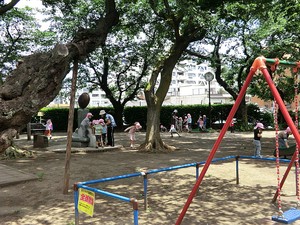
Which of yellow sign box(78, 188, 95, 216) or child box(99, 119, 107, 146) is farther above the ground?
child box(99, 119, 107, 146)

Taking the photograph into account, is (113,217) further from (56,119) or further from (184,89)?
(184,89)

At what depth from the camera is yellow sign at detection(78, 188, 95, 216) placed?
159 inches

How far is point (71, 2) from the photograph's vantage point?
13492mm

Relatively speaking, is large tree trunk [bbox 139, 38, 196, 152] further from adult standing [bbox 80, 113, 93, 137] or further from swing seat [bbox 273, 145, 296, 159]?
swing seat [bbox 273, 145, 296, 159]

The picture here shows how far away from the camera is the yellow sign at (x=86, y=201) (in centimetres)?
404

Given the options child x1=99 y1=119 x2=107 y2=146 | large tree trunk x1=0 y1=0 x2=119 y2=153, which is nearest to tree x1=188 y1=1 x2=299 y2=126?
child x1=99 y1=119 x2=107 y2=146

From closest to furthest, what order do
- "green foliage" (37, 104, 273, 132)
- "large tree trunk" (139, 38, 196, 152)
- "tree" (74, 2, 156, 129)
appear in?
1. "large tree trunk" (139, 38, 196, 152)
2. "tree" (74, 2, 156, 129)
3. "green foliage" (37, 104, 273, 132)

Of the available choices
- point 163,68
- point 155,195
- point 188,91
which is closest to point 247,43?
point 163,68

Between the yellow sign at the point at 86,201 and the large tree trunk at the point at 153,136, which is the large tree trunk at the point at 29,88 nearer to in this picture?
the yellow sign at the point at 86,201

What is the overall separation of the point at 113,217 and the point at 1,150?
84.7 inches

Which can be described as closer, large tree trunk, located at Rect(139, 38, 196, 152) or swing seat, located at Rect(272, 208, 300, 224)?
swing seat, located at Rect(272, 208, 300, 224)

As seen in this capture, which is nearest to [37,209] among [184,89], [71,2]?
[71,2]

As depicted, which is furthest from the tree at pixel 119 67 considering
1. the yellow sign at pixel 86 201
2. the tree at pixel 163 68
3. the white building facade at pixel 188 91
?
the white building facade at pixel 188 91

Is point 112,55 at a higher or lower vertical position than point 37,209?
higher
